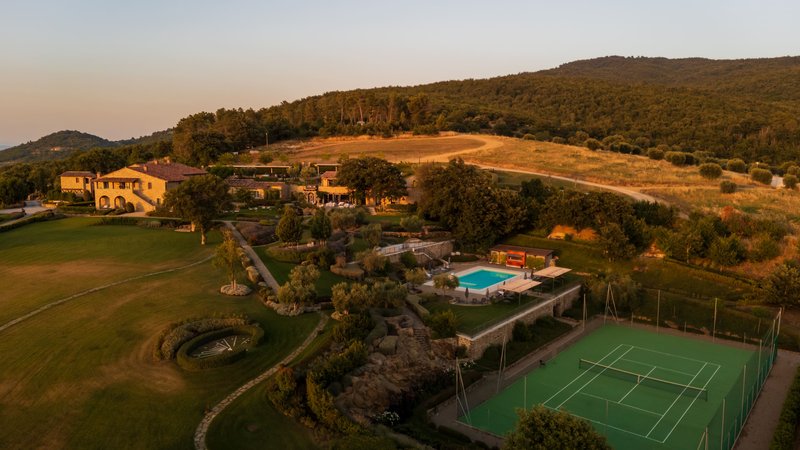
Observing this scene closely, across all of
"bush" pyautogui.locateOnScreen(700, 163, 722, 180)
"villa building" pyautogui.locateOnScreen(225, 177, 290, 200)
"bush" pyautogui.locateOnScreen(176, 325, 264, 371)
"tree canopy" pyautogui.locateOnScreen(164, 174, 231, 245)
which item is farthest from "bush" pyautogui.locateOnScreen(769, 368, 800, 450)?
"villa building" pyautogui.locateOnScreen(225, 177, 290, 200)

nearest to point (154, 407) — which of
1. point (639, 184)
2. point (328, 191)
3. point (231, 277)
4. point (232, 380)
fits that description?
point (232, 380)

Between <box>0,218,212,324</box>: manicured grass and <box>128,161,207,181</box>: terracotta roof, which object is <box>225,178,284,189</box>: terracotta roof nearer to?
<box>128,161,207,181</box>: terracotta roof

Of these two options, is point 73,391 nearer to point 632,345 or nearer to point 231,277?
point 231,277

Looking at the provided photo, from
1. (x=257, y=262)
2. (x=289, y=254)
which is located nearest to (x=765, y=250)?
(x=289, y=254)

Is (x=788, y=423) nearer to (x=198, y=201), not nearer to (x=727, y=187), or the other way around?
(x=198, y=201)

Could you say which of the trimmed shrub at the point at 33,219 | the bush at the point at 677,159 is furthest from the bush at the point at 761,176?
the trimmed shrub at the point at 33,219

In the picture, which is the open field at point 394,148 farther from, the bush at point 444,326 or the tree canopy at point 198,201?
the bush at point 444,326
